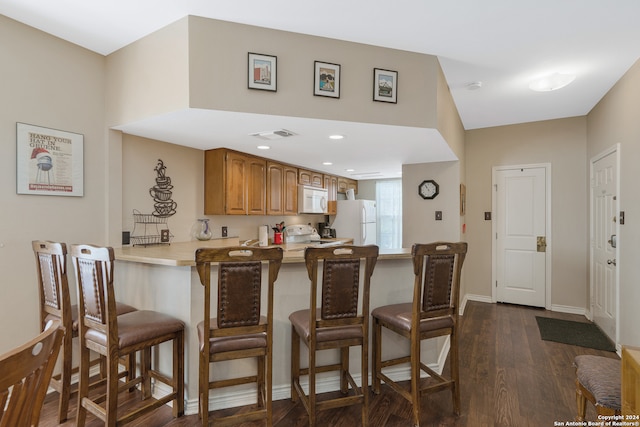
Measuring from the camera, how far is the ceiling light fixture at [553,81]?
2.93m

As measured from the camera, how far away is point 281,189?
459 cm

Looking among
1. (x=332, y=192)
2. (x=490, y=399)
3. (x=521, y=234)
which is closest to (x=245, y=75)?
(x=490, y=399)

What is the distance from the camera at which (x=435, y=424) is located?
81.1 inches

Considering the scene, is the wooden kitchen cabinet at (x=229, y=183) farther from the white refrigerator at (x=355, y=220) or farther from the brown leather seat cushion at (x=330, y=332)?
the white refrigerator at (x=355, y=220)

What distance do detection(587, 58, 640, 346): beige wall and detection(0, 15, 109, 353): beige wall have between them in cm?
452

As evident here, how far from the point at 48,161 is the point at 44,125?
262mm

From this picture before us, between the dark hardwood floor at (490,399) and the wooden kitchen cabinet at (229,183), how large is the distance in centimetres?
195

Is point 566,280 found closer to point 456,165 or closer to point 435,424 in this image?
point 456,165

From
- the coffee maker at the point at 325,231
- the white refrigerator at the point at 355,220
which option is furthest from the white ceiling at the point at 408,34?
the coffee maker at the point at 325,231

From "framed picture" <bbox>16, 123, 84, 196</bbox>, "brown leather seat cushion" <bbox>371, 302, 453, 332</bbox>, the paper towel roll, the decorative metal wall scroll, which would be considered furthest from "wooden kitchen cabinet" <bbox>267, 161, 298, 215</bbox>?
"brown leather seat cushion" <bbox>371, 302, 453, 332</bbox>

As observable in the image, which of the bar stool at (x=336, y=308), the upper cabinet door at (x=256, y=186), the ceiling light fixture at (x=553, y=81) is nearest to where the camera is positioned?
the bar stool at (x=336, y=308)

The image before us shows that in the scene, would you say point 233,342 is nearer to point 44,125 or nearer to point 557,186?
point 44,125

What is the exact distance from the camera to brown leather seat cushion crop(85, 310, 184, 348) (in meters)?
1.86

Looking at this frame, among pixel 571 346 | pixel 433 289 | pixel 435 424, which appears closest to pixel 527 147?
pixel 571 346
